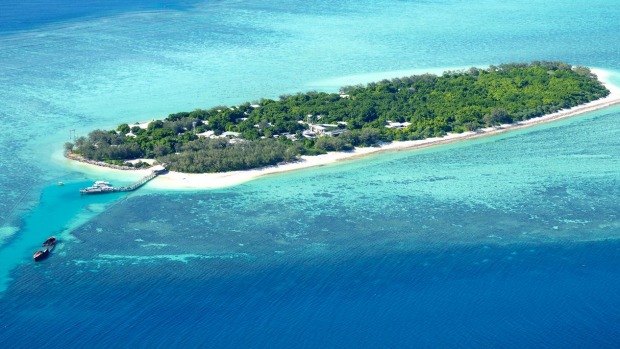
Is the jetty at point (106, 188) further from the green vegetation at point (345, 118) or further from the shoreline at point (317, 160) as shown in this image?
the green vegetation at point (345, 118)

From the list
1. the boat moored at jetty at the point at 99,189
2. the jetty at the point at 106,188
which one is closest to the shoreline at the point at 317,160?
the jetty at the point at 106,188

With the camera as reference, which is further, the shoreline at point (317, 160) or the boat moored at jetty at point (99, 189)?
the shoreline at point (317, 160)

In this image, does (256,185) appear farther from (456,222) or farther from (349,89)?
(349,89)

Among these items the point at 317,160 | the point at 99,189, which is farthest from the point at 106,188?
the point at 317,160

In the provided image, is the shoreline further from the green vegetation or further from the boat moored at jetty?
the boat moored at jetty

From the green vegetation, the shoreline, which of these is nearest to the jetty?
the shoreline
